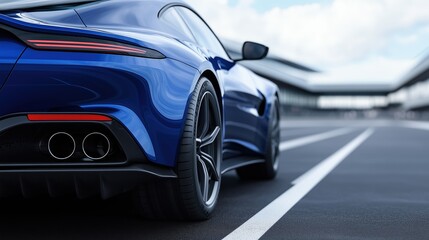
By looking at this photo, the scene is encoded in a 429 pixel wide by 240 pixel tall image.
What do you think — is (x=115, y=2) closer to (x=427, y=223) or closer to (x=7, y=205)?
(x=7, y=205)

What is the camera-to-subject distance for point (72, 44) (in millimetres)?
3125

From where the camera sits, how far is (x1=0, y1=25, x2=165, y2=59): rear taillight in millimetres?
3072

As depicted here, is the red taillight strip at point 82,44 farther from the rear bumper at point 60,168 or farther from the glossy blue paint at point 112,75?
the rear bumper at point 60,168

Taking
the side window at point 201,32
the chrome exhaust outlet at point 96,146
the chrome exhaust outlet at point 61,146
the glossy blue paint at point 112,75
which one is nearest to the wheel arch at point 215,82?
the glossy blue paint at point 112,75

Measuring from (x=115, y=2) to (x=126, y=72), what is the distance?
652mm

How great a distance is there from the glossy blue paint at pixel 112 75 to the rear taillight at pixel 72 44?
0.07 feet

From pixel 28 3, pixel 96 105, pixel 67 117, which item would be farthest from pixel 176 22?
pixel 67 117

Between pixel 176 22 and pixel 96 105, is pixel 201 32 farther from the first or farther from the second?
pixel 96 105

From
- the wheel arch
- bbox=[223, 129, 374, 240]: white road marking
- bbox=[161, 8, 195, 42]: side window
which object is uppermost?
bbox=[161, 8, 195, 42]: side window

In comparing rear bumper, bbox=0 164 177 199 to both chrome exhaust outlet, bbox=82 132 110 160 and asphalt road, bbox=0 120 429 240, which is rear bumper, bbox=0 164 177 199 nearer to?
chrome exhaust outlet, bbox=82 132 110 160

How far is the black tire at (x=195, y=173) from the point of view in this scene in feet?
11.6

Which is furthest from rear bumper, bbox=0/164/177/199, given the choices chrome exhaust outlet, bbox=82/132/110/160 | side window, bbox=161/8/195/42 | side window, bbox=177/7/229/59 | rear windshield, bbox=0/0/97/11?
side window, bbox=177/7/229/59

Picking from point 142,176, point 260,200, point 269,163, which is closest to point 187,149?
point 142,176

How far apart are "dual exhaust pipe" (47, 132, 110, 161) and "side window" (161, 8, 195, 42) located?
3.39ft
